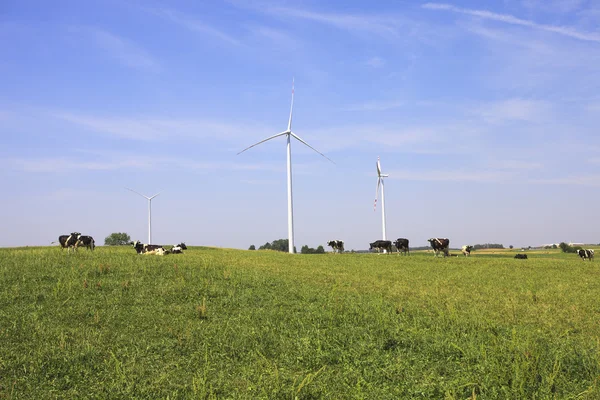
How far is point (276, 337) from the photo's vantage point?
12312mm

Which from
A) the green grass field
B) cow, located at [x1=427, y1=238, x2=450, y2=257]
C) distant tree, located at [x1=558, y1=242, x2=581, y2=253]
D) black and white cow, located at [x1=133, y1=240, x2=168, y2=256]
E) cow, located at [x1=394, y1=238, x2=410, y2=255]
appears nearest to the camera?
the green grass field

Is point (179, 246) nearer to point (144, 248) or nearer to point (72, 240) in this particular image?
point (144, 248)

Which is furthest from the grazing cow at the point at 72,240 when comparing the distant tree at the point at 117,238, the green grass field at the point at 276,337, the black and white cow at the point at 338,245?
the distant tree at the point at 117,238

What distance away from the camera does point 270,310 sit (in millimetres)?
14656

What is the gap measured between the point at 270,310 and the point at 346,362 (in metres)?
4.34

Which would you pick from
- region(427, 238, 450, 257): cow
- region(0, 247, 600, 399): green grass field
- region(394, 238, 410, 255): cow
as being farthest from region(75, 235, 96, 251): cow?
region(427, 238, 450, 257): cow

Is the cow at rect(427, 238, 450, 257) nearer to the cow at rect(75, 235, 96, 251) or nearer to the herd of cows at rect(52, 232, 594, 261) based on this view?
the herd of cows at rect(52, 232, 594, 261)

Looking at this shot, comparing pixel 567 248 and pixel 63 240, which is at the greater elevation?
pixel 63 240

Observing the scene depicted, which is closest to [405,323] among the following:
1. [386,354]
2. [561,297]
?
[386,354]

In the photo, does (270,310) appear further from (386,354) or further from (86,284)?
(86,284)

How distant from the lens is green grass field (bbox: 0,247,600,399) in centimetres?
955

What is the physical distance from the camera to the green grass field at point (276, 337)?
31.3ft

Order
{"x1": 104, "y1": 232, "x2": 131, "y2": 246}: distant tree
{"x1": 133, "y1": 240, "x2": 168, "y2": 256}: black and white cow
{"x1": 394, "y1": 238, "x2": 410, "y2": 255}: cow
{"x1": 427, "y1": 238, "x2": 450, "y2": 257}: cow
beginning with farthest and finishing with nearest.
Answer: {"x1": 104, "y1": 232, "x2": 131, "y2": 246}: distant tree
{"x1": 394, "y1": 238, "x2": 410, "y2": 255}: cow
{"x1": 427, "y1": 238, "x2": 450, "y2": 257}: cow
{"x1": 133, "y1": 240, "x2": 168, "y2": 256}: black and white cow

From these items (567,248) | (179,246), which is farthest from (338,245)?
(567,248)
